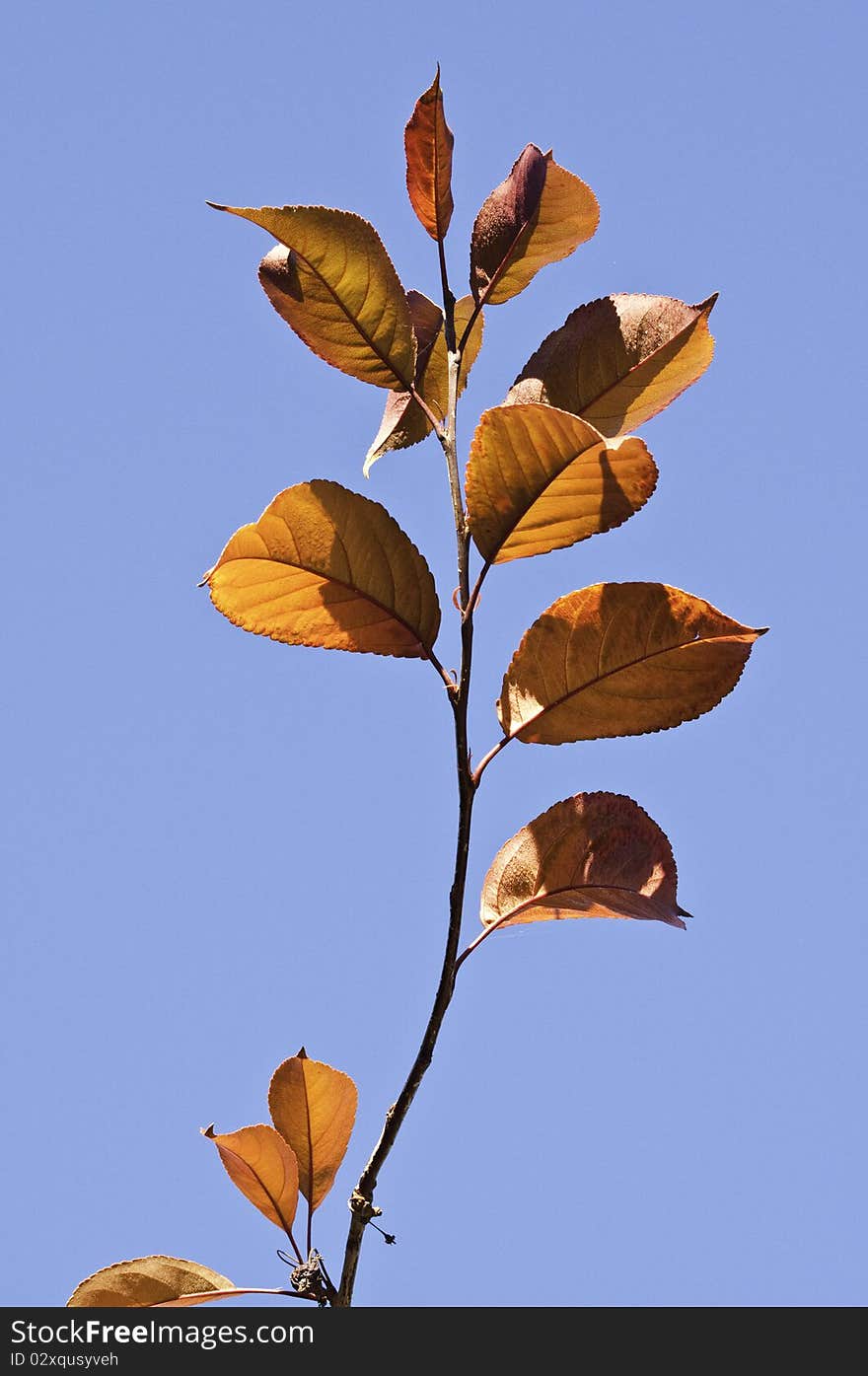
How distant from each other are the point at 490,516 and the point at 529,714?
0.15m

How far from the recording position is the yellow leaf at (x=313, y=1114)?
43.3 inches

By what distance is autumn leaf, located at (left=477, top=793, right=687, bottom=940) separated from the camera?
38.7 inches

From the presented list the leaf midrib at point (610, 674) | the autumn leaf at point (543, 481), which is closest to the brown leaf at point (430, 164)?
the autumn leaf at point (543, 481)

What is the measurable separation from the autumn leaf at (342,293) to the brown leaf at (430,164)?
8 cm

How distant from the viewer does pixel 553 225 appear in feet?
3.56

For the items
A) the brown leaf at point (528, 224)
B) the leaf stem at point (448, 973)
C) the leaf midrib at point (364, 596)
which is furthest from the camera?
the brown leaf at point (528, 224)

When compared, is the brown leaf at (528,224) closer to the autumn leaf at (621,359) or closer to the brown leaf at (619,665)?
the autumn leaf at (621,359)

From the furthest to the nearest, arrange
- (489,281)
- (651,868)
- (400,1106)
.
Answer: (489,281) < (651,868) < (400,1106)

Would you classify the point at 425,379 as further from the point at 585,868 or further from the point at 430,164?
the point at 585,868

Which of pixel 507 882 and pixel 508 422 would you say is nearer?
pixel 508 422

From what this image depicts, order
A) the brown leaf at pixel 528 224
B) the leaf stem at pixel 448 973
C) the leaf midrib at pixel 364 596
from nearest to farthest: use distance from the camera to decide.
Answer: the leaf stem at pixel 448 973
the leaf midrib at pixel 364 596
the brown leaf at pixel 528 224
